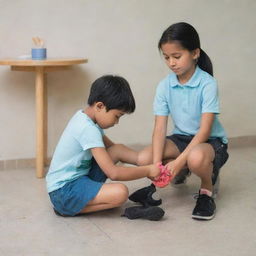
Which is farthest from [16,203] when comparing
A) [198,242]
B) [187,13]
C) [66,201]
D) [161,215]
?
[187,13]

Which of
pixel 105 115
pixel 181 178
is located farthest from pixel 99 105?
pixel 181 178

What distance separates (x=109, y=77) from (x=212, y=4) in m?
1.43

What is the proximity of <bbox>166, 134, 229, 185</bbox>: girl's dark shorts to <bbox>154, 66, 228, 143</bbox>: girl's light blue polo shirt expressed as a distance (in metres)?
0.02

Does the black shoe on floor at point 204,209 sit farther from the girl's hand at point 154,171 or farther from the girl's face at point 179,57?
the girl's face at point 179,57

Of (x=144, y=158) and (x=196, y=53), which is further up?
(x=196, y=53)

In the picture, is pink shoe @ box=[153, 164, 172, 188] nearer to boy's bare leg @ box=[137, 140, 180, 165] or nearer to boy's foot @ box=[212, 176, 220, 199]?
boy's bare leg @ box=[137, 140, 180, 165]

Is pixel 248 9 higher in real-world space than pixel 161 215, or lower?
higher

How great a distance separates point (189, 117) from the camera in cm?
212

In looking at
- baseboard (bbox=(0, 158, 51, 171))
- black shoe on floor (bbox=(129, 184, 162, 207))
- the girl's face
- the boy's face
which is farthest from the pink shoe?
baseboard (bbox=(0, 158, 51, 171))

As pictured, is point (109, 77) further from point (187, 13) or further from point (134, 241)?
point (187, 13)

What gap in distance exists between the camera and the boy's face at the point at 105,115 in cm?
187

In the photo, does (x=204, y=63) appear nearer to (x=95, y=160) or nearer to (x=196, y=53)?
(x=196, y=53)

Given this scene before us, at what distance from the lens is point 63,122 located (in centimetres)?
280

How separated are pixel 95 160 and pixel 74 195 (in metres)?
0.16
